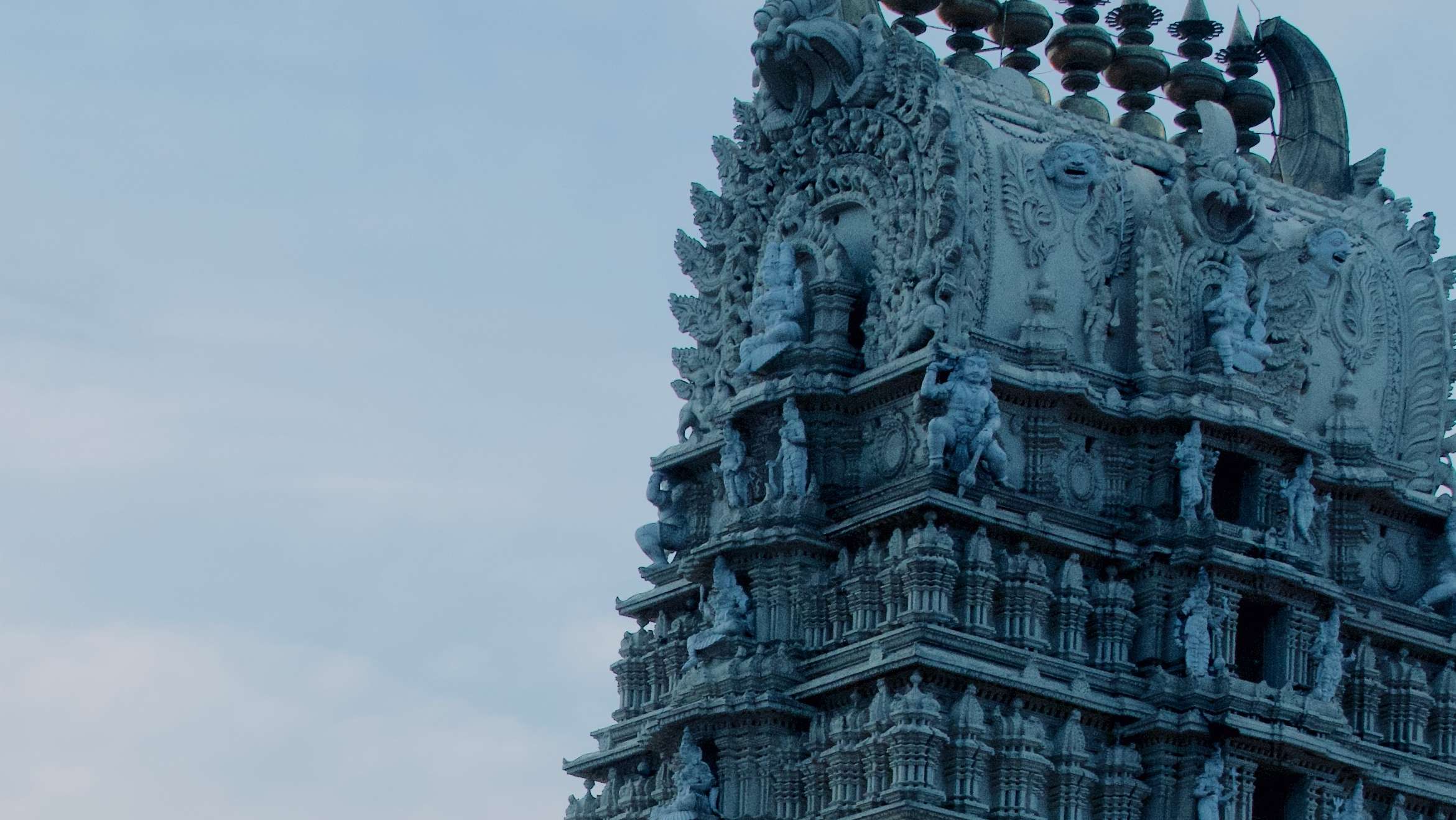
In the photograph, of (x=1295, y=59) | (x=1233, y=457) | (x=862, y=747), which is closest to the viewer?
(x=862, y=747)

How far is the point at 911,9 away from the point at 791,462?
850 cm

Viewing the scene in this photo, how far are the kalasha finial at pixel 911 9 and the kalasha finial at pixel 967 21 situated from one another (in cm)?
23

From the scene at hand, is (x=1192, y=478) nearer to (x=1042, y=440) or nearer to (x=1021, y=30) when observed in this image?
(x=1042, y=440)

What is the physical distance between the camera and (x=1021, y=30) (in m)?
67.6

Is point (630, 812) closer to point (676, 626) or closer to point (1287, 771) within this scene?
point (676, 626)

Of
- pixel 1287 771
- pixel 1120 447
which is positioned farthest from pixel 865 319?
pixel 1287 771

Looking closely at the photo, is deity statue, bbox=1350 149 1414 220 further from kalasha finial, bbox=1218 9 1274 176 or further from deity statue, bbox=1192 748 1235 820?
deity statue, bbox=1192 748 1235 820

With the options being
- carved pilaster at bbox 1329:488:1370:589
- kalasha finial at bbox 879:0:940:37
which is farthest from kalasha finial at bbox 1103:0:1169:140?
carved pilaster at bbox 1329:488:1370:589

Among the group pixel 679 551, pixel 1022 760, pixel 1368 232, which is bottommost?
pixel 1022 760

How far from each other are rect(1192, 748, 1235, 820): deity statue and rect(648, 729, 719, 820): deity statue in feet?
21.4

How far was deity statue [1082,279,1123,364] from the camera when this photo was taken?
63.3 meters

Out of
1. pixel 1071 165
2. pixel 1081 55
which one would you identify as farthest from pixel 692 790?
pixel 1081 55

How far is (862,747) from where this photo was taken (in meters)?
59.7

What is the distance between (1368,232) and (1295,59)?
3607mm
